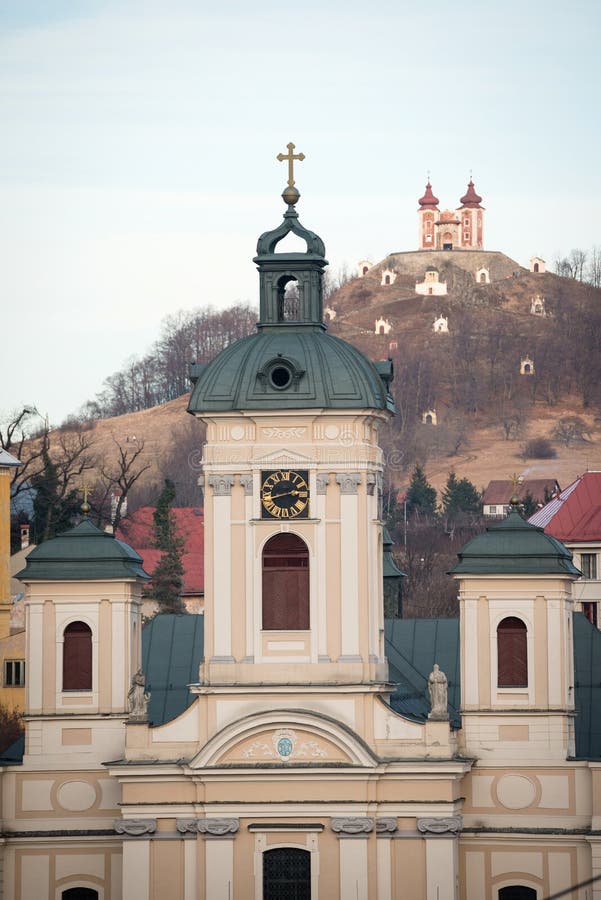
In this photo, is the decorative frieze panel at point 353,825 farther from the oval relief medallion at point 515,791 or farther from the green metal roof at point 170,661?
the green metal roof at point 170,661


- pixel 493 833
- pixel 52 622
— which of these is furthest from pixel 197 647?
pixel 493 833

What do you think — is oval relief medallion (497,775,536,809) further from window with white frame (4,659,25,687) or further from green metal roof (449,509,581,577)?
window with white frame (4,659,25,687)

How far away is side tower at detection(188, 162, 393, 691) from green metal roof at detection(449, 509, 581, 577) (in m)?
2.17

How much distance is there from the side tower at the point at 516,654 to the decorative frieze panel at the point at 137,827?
6.03 meters

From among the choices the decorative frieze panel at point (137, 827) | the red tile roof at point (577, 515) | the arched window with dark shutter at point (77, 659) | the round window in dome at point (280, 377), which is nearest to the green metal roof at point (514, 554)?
the round window in dome at point (280, 377)

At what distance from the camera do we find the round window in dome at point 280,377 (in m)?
48.2

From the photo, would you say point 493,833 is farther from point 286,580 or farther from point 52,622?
point 52,622

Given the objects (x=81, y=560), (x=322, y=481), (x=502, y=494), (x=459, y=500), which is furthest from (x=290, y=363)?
(x=502, y=494)

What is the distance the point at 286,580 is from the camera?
48.2 m

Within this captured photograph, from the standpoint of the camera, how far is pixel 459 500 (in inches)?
6422

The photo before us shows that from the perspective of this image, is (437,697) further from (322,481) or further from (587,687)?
(587,687)

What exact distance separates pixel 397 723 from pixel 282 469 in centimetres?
507

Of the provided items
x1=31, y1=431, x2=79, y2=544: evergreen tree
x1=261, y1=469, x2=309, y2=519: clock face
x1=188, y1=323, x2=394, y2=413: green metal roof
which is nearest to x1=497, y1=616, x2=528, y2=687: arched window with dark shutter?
x1=261, y1=469, x2=309, y2=519: clock face

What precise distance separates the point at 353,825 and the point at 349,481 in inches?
245
